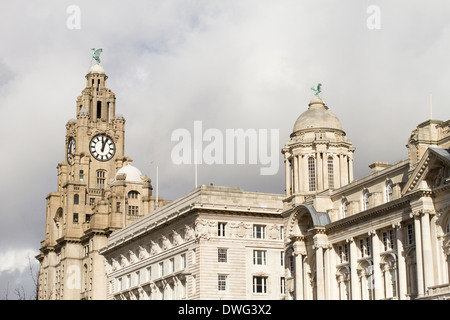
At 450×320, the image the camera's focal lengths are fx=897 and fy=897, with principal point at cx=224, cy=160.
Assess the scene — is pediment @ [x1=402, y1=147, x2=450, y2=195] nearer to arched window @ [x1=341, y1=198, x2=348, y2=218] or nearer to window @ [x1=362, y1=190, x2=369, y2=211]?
window @ [x1=362, y1=190, x2=369, y2=211]

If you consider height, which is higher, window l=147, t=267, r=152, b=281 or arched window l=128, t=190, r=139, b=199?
arched window l=128, t=190, r=139, b=199

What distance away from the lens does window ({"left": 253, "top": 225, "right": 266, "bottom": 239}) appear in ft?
380

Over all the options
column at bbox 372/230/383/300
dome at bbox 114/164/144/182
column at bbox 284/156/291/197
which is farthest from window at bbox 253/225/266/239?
dome at bbox 114/164/144/182

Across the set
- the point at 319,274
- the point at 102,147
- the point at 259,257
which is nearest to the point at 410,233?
the point at 319,274

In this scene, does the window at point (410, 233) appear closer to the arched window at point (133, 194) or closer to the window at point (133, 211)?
the window at point (133, 211)

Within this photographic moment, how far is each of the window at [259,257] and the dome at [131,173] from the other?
6484 centimetres

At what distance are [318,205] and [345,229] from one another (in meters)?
5.94

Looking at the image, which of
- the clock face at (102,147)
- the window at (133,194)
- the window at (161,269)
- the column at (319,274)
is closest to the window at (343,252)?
the column at (319,274)

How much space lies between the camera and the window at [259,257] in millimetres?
114544

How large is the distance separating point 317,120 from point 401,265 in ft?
93.9

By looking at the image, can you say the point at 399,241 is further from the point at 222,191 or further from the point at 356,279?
the point at 222,191

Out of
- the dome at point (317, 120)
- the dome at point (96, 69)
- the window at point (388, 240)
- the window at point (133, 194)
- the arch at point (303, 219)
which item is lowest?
the window at point (388, 240)

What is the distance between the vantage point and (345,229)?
91.0m
